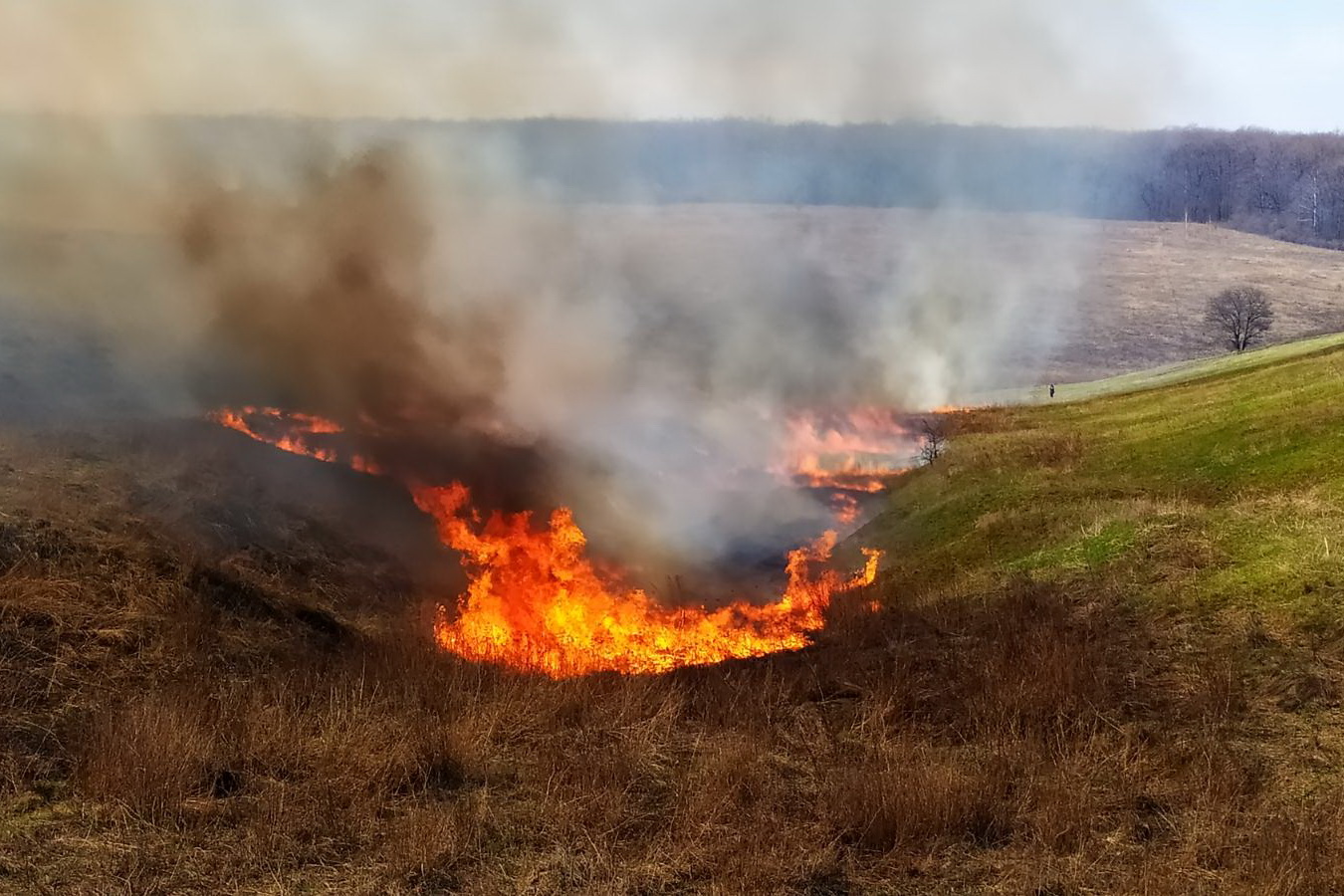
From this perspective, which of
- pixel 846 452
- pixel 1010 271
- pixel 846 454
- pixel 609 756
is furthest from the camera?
pixel 1010 271

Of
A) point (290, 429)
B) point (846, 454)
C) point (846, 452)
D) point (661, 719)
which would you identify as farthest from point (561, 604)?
point (846, 452)

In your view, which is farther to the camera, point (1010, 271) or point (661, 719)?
point (1010, 271)

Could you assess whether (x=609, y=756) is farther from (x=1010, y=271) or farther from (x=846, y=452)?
(x=1010, y=271)

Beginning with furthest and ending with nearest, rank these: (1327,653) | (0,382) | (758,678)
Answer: (0,382), (758,678), (1327,653)

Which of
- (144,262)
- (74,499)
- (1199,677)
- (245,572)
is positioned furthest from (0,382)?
(1199,677)

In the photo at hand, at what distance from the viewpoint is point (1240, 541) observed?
46.2 ft

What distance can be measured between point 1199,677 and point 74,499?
16327 mm

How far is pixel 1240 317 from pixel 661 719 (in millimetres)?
76985

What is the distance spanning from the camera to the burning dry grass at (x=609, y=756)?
718cm

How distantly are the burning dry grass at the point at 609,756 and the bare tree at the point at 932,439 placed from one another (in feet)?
53.8

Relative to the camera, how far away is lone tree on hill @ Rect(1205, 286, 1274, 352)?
70.1m

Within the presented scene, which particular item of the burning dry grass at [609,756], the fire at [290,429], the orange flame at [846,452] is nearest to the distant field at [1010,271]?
the orange flame at [846,452]

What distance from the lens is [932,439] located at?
3136 centimetres

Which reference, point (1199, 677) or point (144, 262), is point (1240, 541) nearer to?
point (1199, 677)
